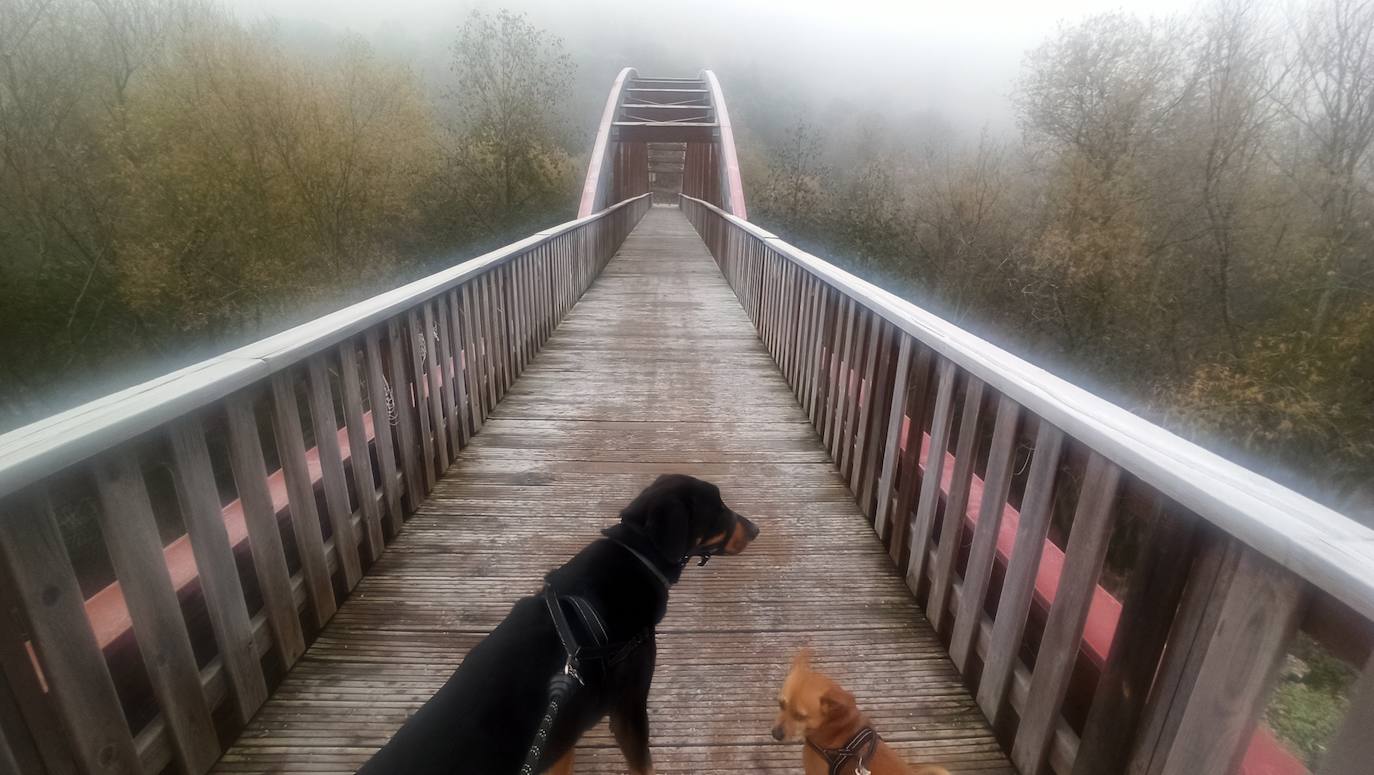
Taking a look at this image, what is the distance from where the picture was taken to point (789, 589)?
2.38 m

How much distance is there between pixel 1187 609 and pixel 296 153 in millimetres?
21304

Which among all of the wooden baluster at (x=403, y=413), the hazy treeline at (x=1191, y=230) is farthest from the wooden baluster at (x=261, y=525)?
the hazy treeline at (x=1191, y=230)

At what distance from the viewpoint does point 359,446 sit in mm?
2307

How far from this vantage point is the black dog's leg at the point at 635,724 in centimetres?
153

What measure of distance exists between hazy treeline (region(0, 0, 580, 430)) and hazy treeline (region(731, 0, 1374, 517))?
44.7 ft

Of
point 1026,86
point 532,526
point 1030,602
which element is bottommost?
point 532,526

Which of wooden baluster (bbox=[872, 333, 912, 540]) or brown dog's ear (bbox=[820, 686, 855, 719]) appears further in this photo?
wooden baluster (bbox=[872, 333, 912, 540])

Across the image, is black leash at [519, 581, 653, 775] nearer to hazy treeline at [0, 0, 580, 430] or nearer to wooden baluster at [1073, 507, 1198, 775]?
wooden baluster at [1073, 507, 1198, 775]

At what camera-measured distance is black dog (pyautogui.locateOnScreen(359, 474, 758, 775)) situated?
1107 millimetres

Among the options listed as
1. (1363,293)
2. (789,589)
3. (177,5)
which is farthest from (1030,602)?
(177,5)

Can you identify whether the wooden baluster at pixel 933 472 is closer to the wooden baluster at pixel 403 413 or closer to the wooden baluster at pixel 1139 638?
the wooden baluster at pixel 1139 638

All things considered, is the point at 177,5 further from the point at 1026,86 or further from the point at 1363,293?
the point at 1363,293

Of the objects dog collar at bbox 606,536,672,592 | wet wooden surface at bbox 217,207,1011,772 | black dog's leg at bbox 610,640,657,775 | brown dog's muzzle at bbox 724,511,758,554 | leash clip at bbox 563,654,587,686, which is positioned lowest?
wet wooden surface at bbox 217,207,1011,772

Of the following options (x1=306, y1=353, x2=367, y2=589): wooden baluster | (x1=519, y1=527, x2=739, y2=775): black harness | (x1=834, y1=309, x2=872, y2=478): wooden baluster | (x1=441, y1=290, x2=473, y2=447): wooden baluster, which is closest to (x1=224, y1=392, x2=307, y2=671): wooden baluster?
(x1=306, y1=353, x2=367, y2=589): wooden baluster
